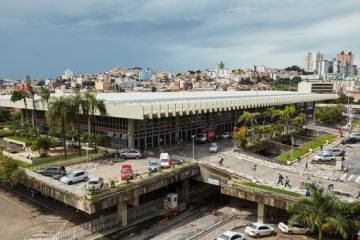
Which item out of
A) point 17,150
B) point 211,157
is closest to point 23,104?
point 17,150

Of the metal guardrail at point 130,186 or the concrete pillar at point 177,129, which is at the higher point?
the concrete pillar at point 177,129

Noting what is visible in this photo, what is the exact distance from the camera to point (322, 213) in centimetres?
2844

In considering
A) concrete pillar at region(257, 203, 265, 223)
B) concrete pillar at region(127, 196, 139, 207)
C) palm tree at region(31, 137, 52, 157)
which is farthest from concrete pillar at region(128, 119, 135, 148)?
concrete pillar at region(257, 203, 265, 223)

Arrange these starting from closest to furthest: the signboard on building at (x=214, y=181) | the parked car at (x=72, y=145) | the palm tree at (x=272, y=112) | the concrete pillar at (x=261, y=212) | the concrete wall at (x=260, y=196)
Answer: the concrete wall at (x=260, y=196), the concrete pillar at (x=261, y=212), the signboard on building at (x=214, y=181), the parked car at (x=72, y=145), the palm tree at (x=272, y=112)

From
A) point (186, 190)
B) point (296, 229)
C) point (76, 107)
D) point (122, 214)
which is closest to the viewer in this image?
point (296, 229)

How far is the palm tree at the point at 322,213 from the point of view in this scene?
27.9 metres

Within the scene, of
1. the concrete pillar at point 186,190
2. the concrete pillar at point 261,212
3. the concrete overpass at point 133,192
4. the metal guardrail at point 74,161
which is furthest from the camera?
the concrete pillar at point 186,190

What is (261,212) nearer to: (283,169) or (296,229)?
(296,229)

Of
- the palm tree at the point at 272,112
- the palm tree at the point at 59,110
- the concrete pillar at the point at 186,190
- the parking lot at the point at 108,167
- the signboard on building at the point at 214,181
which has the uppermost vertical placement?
the palm tree at the point at 59,110

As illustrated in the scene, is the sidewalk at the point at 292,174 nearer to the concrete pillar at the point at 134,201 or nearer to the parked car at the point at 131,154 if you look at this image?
the parked car at the point at 131,154

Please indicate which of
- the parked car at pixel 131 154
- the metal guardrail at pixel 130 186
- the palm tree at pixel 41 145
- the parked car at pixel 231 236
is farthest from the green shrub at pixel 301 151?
the palm tree at pixel 41 145

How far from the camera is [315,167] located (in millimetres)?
49250

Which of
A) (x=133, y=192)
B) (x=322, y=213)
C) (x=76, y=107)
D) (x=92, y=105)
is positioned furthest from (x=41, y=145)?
(x=322, y=213)

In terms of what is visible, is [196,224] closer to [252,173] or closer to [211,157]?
[252,173]
